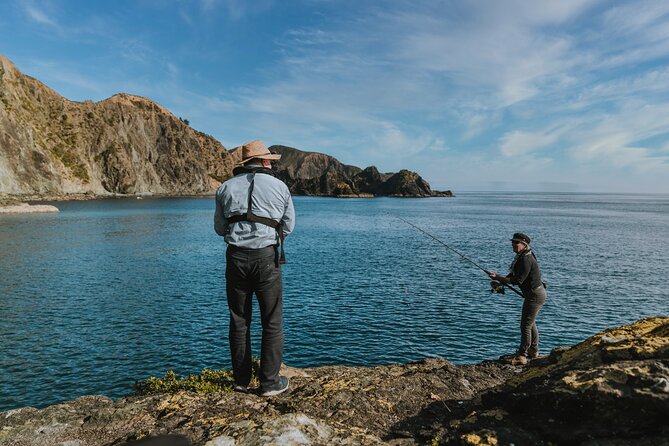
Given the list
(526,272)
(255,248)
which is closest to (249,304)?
(255,248)

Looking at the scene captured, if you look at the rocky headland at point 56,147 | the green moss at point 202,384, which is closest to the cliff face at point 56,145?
the rocky headland at point 56,147

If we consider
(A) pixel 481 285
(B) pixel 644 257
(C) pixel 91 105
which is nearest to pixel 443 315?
(A) pixel 481 285

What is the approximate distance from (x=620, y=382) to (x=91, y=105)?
23216 centimetres

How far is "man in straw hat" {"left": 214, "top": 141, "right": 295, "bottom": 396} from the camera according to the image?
22.8 feet

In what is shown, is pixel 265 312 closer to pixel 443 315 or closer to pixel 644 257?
pixel 443 315

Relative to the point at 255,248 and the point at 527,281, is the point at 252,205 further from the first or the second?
the point at 527,281

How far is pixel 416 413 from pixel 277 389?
243cm

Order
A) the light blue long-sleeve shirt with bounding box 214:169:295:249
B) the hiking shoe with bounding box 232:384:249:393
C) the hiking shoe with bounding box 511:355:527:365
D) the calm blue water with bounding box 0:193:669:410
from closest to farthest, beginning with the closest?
1. the light blue long-sleeve shirt with bounding box 214:169:295:249
2. the hiking shoe with bounding box 232:384:249:393
3. the hiking shoe with bounding box 511:355:527:365
4. the calm blue water with bounding box 0:193:669:410

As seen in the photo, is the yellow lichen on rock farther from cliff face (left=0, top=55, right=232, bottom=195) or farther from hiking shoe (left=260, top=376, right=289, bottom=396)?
cliff face (left=0, top=55, right=232, bottom=195)

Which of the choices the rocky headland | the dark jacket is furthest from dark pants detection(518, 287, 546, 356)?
the rocky headland

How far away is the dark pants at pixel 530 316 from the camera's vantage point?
36.8 feet

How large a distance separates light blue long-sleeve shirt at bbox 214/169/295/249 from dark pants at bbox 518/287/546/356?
7.67 metres

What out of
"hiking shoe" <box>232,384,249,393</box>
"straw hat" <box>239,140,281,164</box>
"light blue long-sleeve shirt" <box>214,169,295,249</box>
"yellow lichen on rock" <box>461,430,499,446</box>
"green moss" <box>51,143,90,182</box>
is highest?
"green moss" <box>51,143,90,182</box>

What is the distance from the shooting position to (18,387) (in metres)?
15.7
